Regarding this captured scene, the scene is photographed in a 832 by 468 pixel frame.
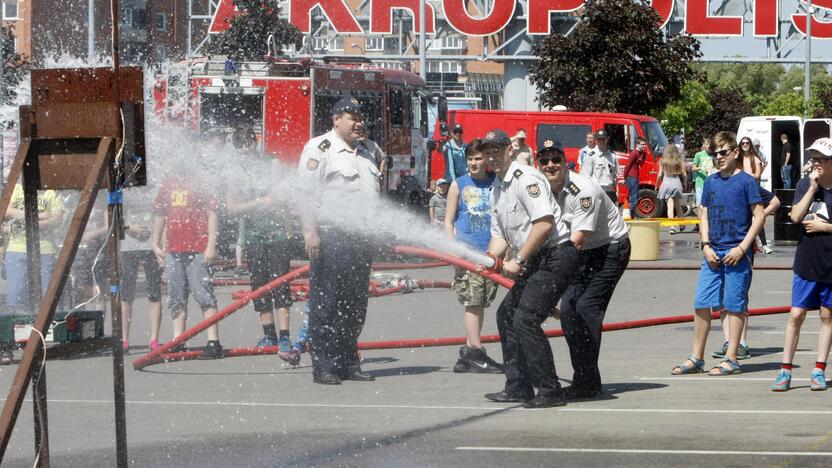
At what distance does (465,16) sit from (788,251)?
27777 mm

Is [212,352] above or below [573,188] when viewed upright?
below

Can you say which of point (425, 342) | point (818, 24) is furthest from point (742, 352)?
point (818, 24)

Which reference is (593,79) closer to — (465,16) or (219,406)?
(465,16)

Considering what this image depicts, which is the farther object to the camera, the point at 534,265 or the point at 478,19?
the point at 478,19

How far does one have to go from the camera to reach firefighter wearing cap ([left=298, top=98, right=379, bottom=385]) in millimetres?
10070

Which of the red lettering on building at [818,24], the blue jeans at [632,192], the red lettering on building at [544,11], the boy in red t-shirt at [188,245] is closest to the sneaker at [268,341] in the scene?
the boy in red t-shirt at [188,245]

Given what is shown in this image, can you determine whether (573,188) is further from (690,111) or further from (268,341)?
(690,111)

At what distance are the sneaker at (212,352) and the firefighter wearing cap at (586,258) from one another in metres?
3.22

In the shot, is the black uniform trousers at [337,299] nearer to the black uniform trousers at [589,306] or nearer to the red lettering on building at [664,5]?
the black uniform trousers at [589,306]

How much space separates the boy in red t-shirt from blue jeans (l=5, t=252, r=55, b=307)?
4.00 feet

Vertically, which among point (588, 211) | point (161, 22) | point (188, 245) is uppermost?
point (161, 22)

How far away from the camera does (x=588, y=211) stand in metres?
9.09

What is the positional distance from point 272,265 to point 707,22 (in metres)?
39.8

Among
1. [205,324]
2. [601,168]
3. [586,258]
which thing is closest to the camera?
[586,258]
